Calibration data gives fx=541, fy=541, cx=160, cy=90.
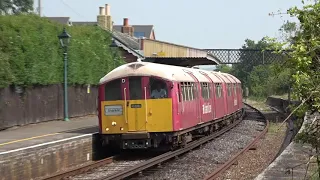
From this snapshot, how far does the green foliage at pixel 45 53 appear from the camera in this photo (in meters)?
17.7

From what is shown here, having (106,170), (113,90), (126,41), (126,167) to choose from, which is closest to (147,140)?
(126,167)

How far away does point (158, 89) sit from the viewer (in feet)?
49.1

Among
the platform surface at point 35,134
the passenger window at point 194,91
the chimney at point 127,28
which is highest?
the chimney at point 127,28

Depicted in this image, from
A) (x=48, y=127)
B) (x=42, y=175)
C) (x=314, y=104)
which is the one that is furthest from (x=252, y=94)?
(x=314, y=104)

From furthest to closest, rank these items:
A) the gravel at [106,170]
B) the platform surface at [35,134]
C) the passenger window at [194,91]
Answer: the passenger window at [194,91] → the platform surface at [35,134] → the gravel at [106,170]

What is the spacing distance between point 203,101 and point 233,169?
18.6 ft

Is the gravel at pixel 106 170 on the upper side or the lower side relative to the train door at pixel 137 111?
lower

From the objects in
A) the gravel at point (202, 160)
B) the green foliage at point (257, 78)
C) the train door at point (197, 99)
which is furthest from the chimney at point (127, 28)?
the train door at point (197, 99)

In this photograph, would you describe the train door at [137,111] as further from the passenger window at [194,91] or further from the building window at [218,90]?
the building window at [218,90]

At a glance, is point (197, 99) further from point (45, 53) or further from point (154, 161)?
point (45, 53)

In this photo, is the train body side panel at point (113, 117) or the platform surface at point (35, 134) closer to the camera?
the platform surface at point (35, 134)

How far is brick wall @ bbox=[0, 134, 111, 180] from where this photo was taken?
10.8 meters

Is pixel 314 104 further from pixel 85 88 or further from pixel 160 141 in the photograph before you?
pixel 85 88

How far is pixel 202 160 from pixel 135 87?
2727 millimetres
